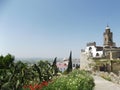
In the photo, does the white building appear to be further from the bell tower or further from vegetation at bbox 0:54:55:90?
vegetation at bbox 0:54:55:90

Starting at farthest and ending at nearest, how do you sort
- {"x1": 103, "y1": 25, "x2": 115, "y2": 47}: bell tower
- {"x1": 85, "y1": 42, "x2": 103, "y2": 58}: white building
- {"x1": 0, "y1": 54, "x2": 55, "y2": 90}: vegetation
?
{"x1": 85, "y1": 42, "x2": 103, "y2": 58}: white building < {"x1": 103, "y1": 25, "x2": 115, "y2": 47}: bell tower < {"x1": 0, "y1": 54, "x2": 55, "y2": 90}: vegetation

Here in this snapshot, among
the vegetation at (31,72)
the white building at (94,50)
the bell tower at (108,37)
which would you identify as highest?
the bell tower at (108,37)

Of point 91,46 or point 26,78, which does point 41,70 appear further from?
point 91,46

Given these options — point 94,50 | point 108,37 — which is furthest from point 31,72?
point 94,50

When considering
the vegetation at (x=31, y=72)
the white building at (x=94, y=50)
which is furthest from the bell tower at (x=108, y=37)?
the vegetation at (x=31, y=72)

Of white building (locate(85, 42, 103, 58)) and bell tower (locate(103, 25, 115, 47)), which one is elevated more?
bell tower (locate(103, 25, 115, 47))

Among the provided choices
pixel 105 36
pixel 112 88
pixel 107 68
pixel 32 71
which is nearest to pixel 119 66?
pixel 107 68

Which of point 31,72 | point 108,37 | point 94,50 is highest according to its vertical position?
point 108,37

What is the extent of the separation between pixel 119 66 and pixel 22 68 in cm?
2685

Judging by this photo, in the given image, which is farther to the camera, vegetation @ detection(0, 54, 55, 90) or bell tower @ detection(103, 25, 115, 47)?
bell tower @ detection(103, 25, 115, 47)

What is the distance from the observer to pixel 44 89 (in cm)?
1430

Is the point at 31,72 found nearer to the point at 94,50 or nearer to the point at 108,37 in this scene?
the point at 108,37

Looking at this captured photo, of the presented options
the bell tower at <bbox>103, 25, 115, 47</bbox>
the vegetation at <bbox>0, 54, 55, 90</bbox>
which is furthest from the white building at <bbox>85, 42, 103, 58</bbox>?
the vegetation at <bbox>0, 54, 55, 90</bbox>

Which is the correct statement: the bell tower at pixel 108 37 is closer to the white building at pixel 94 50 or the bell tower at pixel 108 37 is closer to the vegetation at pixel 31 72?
the white building at pixel 94 50
